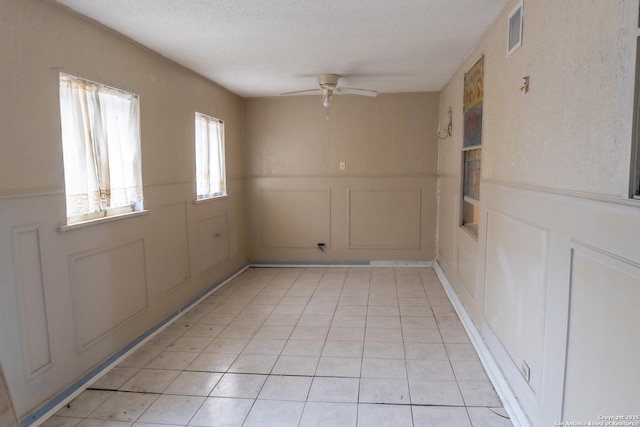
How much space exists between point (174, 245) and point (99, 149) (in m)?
1.20

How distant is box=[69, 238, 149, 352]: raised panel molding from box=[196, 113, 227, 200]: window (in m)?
1.29

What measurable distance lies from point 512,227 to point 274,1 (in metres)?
1.85

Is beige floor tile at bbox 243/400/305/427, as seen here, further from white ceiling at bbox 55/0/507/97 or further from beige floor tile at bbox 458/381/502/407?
white ceiling at bbox 55/0/507/97

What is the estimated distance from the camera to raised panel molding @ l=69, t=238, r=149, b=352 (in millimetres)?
2490

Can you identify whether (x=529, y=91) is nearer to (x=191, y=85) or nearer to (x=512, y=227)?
(x=512, y=227)

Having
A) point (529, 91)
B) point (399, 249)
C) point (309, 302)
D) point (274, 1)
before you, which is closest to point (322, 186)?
point (399, 249)

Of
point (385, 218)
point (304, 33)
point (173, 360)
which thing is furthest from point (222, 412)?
point (385, 218)

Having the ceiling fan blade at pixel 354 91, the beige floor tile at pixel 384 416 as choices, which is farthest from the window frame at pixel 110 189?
the ceiling fan blade at pixel 354 91

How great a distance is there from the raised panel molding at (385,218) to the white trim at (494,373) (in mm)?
1639

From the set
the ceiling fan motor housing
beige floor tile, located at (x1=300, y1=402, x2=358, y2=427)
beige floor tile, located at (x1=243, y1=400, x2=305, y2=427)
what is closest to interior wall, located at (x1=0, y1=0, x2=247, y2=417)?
beige floor tile, located at (x1=243, y1=400, x2=305, y2=427)

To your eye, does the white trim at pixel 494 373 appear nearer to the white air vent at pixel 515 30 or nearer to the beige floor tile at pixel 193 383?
the beige floor tile at pixel 193 383

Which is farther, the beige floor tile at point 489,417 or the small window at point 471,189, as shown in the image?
the small window at point 471,189

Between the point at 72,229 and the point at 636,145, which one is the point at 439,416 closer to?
the point at 636,145

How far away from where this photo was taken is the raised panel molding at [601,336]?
1201mm
